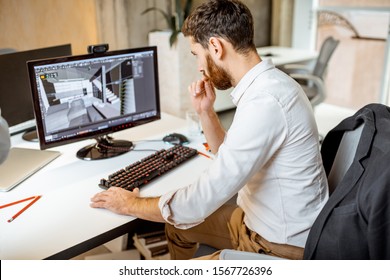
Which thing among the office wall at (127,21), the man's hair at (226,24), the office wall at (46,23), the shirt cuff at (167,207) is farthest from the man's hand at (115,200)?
the office wall at (127,21)

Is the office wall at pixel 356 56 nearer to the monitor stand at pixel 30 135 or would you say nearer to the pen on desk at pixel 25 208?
the monitor stand at pixel 30 135

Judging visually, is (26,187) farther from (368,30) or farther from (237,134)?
(368,30)

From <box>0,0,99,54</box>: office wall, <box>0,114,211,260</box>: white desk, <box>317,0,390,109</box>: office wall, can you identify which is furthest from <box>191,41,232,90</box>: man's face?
<box>317,0,390,109</box>: office wall

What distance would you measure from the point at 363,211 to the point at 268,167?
1.04 feet

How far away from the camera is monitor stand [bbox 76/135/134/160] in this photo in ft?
5.34

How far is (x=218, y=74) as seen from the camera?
1.29m

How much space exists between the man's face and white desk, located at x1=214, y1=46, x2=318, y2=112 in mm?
2444

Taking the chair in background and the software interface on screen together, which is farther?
the chair in background

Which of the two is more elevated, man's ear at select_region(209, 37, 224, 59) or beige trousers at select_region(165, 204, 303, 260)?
man's ear at select_region(209, 37, 224, 59)

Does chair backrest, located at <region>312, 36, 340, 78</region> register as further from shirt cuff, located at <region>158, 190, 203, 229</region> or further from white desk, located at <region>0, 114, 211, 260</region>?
shirt cuff, located at <region>158, 190, 203, 229</region>

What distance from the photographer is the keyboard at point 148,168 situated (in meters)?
1.37

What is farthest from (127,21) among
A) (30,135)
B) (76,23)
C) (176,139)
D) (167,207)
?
(167,207)

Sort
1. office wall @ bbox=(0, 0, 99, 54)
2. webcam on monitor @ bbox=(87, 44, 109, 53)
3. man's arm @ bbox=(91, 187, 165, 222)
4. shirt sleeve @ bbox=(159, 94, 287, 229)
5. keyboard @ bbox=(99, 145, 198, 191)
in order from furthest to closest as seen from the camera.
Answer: office wall @ bbox=(0, 0, 99, 54) → webcam on monitor @ bbox=(87, 44, 109, 53) → keyboard @ bbox=(99, 145, 198, 191) → man's arm @ bbox=(91, 187, 165, 222) → shirt sleeve @ bbox=(159, 94, 287, 229)
